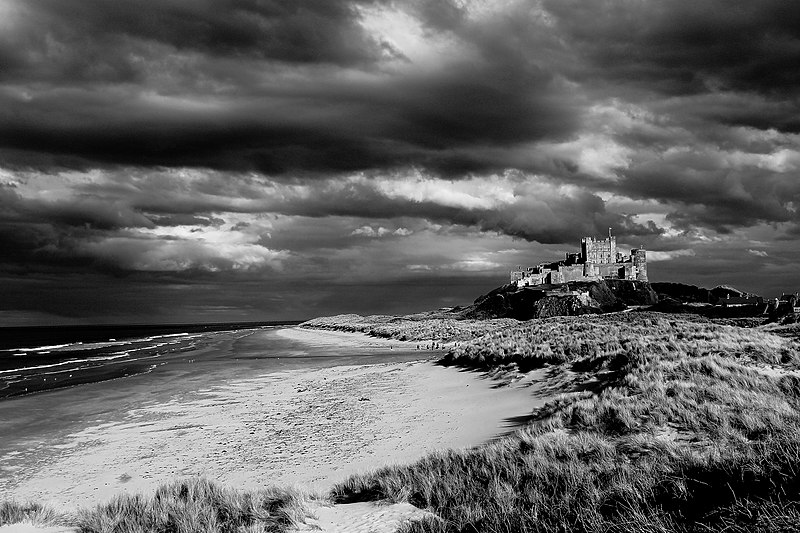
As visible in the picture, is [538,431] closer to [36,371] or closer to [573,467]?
[573,467]

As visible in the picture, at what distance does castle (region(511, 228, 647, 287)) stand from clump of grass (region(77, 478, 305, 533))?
118 metres

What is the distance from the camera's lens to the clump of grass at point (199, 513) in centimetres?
654

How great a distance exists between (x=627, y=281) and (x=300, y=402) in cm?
10629

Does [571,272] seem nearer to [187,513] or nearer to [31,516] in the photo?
[187,513]

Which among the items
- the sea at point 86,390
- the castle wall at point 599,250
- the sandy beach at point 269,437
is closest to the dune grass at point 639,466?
the sandy beach at point 269,437

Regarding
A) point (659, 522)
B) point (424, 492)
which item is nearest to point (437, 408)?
point (424, 492)

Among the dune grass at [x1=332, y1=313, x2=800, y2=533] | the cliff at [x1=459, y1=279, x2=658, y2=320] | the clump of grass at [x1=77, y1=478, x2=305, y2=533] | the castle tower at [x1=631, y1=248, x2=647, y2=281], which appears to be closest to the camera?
the dune grass at [x1=332, y1=313, x2=800, y2=533]

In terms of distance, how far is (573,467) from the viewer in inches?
283

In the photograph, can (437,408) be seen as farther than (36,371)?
No

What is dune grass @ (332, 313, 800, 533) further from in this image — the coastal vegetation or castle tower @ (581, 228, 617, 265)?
castle tower @ (581, 228, 617, 265)

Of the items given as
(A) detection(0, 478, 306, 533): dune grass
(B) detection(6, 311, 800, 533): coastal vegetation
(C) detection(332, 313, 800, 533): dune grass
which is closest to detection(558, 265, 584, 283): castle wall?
(C) detection(332, 313, 800, 533): dune grass

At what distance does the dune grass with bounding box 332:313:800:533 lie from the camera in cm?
511

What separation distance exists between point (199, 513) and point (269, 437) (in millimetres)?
7097

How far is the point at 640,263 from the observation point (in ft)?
417
